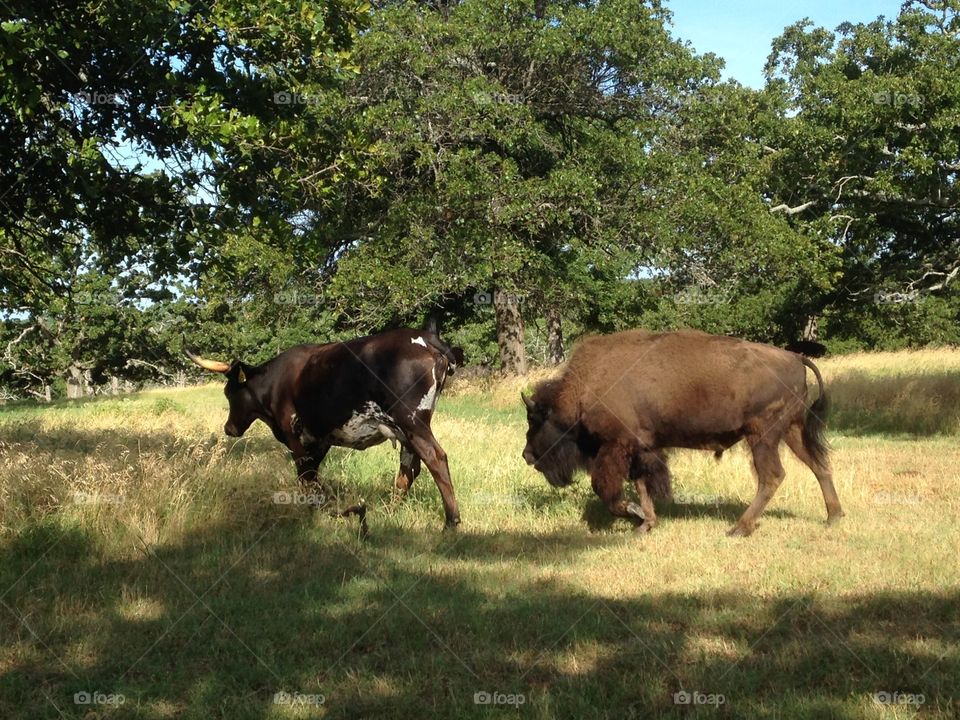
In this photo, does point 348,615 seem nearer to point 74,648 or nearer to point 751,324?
point 74,648

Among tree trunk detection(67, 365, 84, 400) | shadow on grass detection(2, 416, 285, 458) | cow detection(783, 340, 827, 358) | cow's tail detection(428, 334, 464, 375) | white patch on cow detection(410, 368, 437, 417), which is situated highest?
cow detection(783, 340, 827, 358)

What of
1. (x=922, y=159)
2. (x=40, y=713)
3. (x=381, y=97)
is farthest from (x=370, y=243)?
(x=40, y=713)

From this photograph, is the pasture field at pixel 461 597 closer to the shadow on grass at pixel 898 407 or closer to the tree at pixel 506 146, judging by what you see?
the shadow on grass at pixel 898 407

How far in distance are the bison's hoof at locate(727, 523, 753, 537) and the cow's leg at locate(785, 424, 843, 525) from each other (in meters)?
0.88

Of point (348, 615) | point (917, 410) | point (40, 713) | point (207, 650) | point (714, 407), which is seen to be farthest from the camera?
point (917, 410)

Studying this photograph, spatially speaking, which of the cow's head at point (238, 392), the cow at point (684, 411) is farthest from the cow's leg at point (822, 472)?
the cow's head at point (238, 392)

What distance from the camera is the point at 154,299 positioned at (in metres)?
44.5

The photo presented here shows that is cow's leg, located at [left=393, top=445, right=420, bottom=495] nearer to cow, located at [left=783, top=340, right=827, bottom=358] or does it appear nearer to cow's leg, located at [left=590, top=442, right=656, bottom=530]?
cow's leg, located at [left=590, top=442, right=656, bottom=530]

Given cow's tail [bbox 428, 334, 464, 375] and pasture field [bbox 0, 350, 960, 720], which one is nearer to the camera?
pasture field [bbox 0, 350, 960, 720]

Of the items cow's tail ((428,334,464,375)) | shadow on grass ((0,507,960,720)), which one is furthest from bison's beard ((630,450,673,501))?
cow's tail ((428,334,464,375))

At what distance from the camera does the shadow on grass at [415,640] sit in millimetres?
5199

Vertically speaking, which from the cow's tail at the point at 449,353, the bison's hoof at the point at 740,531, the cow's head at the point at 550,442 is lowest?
the bison's hoof at the point at 740,531

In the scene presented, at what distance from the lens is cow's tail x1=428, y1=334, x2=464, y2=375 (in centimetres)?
1025

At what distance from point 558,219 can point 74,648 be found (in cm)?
1765
